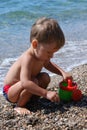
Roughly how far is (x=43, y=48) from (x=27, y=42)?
3.55 meters

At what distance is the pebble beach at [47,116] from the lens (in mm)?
3514

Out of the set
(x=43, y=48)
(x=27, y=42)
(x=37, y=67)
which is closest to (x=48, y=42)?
(x=43, y=48)

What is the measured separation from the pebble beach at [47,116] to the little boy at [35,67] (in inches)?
4.4

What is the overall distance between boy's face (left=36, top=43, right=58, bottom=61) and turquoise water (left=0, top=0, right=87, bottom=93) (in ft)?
4.79

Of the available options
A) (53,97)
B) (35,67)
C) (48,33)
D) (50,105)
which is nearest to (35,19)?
(35,67)

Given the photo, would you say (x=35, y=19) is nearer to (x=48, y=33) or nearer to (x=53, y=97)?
(x=48, y=33)

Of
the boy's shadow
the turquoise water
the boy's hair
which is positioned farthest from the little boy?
the turquoise water

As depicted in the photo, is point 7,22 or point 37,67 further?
point 7,22

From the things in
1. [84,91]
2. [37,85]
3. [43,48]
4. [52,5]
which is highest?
[43,48]

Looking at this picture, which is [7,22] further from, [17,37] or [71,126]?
[71,126]

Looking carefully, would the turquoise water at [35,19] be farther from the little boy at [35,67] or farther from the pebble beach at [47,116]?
the pebble beach at [47,116]

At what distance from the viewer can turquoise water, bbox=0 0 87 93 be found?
6273 mm

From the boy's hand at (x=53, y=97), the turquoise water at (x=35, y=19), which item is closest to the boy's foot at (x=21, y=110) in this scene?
the boy's hand at (x=53, y=97)

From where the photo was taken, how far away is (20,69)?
398cm
